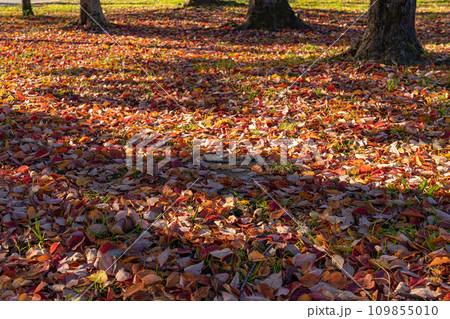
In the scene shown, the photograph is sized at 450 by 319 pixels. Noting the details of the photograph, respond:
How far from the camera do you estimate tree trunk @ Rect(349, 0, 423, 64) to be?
18.0 feet

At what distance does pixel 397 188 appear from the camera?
298cm

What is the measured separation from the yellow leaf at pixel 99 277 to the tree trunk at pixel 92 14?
1057cm

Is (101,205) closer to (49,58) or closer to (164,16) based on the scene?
(49,58)

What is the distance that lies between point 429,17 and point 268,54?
290 inches

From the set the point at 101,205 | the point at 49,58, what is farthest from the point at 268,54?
the point at 101,205

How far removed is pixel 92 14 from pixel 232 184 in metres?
10.3

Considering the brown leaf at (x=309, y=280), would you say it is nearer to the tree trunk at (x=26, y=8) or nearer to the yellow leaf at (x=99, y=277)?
the yellow leaf at (x=99, y=277)

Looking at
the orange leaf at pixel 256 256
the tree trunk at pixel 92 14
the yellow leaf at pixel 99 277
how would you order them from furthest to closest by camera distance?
the tree trunk at pixel 92 14 < the orange leaf at pixel 256 256 < the yellow leaf at pixel 99 277

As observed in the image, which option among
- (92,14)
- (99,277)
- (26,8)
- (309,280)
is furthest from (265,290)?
(26,8)

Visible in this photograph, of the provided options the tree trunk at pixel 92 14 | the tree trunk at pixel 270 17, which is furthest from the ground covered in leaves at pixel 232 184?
the tree trunk at pixel 92 14

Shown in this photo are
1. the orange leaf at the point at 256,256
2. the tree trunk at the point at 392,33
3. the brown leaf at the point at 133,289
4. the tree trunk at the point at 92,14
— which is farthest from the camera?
the tree trunk at the point at 92,14

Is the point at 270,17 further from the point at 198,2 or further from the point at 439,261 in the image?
the point at 439,261

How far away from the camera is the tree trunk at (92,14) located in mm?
11094

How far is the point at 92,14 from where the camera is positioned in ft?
36.8
